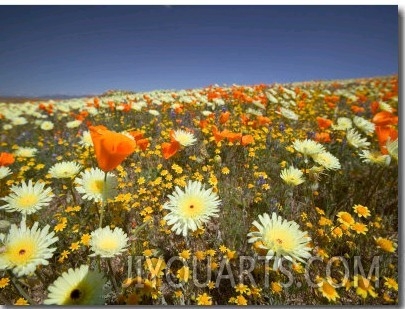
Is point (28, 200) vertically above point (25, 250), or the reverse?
point (28, 200)

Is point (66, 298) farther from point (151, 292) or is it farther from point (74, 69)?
point (74, 69)

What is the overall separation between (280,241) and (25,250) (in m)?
0.89

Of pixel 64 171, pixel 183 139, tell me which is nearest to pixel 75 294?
pixel 64 171

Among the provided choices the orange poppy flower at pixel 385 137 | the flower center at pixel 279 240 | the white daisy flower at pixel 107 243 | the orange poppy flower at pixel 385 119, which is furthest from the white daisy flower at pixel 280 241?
the orange poppy flower at pixel 385 119

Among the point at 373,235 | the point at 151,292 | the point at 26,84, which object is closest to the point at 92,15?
the point at 26,84

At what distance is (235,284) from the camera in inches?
46.8

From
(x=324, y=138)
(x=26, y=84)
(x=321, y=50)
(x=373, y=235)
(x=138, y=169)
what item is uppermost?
(x=321, y=50)

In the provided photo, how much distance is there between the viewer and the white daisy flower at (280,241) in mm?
996

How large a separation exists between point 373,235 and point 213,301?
0.80 m

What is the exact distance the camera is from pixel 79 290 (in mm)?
1061

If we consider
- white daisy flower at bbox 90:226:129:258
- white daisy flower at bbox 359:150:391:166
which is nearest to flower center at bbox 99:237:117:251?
white daisy flower at bbox 90:226:129:258

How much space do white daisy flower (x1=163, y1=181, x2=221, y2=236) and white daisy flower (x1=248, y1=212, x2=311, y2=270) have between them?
177 mm

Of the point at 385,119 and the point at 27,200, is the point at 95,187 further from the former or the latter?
the point at 385,119

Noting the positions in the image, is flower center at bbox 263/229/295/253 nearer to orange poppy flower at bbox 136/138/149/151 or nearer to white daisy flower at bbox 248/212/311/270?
white daisy flower at bbox 248/212/311/270
